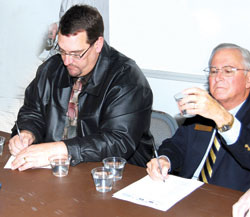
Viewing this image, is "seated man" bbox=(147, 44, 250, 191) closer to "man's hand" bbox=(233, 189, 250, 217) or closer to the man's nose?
"man's hand" bbox=(233, 189, 250, 217)

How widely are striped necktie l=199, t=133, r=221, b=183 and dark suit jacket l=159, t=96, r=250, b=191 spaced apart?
30 mm

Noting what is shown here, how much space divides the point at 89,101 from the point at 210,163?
0.87 m

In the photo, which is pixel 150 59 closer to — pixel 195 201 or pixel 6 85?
pixel 6 85

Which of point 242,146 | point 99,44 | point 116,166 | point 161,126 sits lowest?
point 161,126

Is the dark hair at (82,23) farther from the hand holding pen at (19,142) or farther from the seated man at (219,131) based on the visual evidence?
the seated man at (219,131)

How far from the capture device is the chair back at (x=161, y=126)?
9.46 ft

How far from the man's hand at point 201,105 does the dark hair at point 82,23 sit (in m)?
0.94

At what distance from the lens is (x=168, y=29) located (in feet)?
11.8

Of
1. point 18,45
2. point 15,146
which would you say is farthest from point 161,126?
point 18,45

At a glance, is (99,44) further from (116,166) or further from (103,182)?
(103,182)

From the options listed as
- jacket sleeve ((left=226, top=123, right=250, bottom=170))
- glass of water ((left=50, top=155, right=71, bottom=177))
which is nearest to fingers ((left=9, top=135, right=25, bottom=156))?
glass of water ((left=50, top=155, right=71, bottom=177))

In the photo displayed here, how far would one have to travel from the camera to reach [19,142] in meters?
2.43

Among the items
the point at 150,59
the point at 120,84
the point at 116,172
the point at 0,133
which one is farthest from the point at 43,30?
the point at 116,172

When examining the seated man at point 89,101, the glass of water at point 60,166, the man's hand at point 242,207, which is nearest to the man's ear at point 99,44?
the seated man at point 89,101
